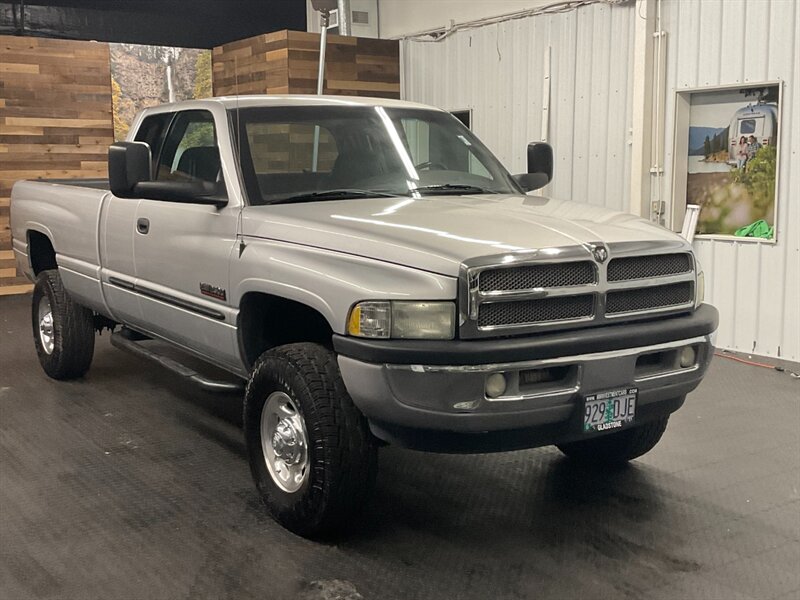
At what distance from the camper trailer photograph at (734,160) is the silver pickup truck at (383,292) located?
2941 mm

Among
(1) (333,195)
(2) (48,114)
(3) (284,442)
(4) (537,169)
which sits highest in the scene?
(2) (48,114)

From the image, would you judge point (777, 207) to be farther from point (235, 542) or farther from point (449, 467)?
point (235, 542)

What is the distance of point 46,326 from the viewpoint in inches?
250

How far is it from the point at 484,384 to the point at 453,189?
1455 mm

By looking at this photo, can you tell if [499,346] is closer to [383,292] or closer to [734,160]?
[383,292]

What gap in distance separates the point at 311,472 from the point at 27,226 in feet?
12.7

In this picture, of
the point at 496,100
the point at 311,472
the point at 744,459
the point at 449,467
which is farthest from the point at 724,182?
the point at 311,472

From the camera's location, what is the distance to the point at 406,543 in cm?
360

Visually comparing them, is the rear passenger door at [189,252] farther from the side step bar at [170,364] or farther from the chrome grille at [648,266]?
the chrome grille at [648,266]

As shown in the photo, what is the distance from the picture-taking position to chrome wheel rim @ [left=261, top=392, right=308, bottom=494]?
3609 millimetres

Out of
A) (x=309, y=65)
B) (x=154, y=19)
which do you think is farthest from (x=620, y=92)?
(x=154, y=19)

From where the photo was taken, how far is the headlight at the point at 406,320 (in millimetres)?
3115

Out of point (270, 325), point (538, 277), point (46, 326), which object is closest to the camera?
point (538, 277)

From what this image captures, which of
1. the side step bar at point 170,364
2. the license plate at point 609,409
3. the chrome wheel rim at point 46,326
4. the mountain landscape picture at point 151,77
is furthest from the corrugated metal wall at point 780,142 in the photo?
the mountain landscape picture at point 151,77
